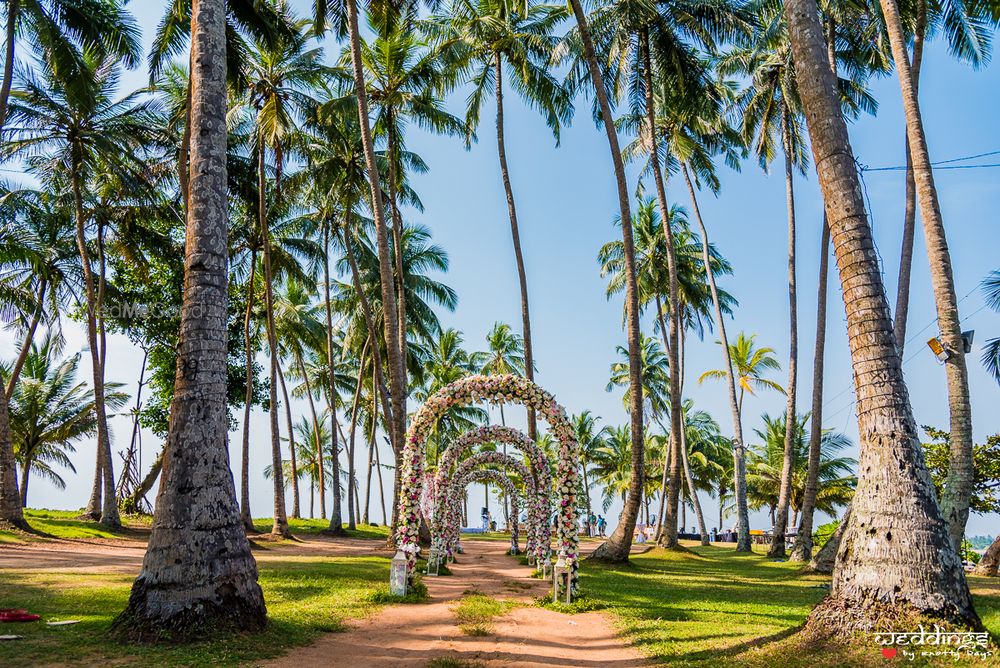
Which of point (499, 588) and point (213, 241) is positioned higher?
point (213, 241)

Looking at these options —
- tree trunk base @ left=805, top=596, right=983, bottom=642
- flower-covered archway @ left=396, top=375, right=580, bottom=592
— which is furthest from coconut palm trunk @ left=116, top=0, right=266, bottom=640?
tree trunk base @ left=805, top=596, right=983, bottom=642

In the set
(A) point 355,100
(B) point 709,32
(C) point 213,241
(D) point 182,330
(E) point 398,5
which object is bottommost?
(D) point 182,330

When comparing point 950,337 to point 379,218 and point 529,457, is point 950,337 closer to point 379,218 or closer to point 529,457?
point 529,457

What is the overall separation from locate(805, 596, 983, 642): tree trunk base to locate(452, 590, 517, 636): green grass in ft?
12.3

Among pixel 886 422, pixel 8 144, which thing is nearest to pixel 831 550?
pixel 886 422

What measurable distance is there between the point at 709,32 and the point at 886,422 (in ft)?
53.3

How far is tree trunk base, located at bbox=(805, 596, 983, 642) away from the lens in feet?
18.7

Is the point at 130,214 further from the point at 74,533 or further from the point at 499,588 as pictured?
the point at 499,588

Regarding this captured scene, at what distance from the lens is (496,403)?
11438 millimetres

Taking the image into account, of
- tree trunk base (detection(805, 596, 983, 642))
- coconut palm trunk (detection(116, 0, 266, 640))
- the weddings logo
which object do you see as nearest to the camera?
the weddings logo

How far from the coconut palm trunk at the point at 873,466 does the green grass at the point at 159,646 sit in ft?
17.7

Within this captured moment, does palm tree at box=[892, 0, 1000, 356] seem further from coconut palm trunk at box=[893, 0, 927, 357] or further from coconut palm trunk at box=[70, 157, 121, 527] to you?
coconut palm trunk at box=[70, 157, 121, 527]

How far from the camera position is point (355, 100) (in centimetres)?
1992

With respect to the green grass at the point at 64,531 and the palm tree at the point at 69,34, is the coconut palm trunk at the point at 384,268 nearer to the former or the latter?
the palm tree at the point at 69,34
